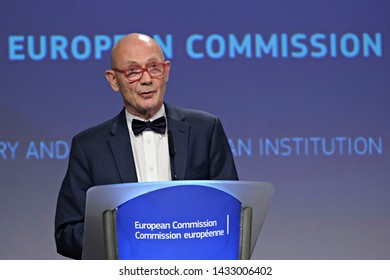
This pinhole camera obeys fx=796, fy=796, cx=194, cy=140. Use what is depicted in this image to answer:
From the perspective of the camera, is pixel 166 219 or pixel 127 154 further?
pixel 127 154

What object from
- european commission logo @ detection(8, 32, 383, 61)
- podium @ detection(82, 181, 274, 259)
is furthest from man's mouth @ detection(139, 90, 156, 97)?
european commission logo @ detection(8, 32, 383, 61)

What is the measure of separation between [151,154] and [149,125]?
0.32ft

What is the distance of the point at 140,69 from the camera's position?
2.52m

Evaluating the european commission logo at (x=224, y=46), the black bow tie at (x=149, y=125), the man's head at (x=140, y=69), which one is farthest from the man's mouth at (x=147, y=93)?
the european commission logo at (x=224, y=46)

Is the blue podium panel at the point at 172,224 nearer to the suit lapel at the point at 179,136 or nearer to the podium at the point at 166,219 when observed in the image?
the podium at the point at 166,219

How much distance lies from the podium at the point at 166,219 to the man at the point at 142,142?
0.61m

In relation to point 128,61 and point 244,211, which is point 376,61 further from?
point 244,211

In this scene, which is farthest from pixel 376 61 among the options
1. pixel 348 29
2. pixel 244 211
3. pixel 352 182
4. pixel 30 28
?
pixel 244 211

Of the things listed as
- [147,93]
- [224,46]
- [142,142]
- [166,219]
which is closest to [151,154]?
[142,142]

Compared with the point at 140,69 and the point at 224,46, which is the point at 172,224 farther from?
the point at 224,46

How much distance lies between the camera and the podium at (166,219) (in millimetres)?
1770

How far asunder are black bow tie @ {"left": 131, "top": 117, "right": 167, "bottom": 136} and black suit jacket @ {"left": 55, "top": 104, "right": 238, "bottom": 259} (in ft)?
0.09
